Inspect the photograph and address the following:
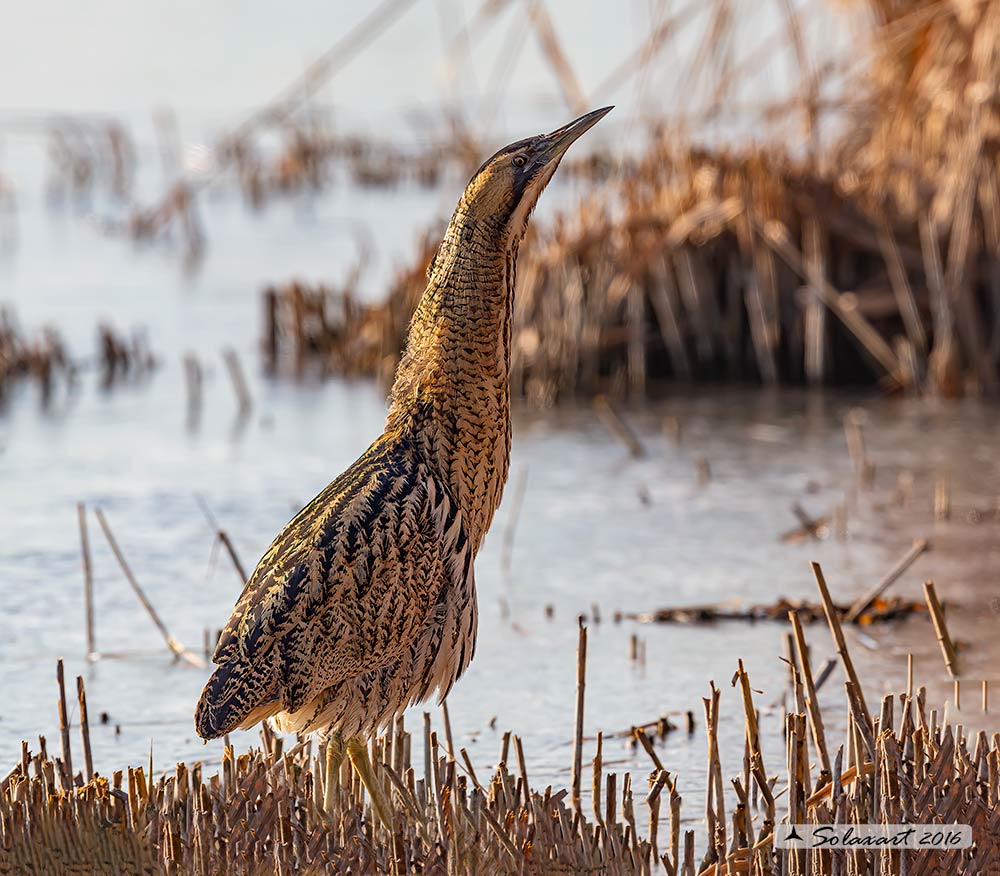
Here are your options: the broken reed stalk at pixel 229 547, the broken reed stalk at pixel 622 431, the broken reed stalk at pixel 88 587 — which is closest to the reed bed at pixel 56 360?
the broken reed stalk at pixel 229 547

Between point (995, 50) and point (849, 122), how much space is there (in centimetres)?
199

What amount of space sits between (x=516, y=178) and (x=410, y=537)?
2.45 feet

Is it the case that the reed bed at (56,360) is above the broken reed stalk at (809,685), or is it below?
above

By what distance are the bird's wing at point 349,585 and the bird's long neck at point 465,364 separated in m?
0.09

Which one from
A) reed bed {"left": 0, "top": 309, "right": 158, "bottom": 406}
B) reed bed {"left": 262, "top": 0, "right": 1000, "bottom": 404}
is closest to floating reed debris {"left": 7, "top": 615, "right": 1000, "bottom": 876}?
reed bed {"left": 262, "top": 0, "right": 1000, "bottom": 404}

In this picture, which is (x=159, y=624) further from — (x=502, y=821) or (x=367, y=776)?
(x=502, y=821)

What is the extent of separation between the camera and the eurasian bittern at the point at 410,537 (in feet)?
11.7

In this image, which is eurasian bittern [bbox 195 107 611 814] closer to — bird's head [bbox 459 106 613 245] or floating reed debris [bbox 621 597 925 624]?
bird's head [bbox 459 106 613 245]

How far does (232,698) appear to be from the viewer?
11.4 ft

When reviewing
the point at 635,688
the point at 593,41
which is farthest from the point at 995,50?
the point at 593,41

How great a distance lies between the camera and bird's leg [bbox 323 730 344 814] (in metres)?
3.66

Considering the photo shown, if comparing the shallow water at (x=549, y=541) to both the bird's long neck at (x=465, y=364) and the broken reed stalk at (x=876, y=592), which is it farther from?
the bird's long neck at (x=465, y=364)

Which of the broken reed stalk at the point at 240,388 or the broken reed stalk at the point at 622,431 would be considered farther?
the broken reed stalk at the point at 240,388

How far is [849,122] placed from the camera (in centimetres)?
1071
